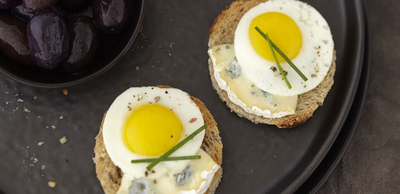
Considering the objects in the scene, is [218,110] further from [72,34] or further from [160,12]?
[72,34]

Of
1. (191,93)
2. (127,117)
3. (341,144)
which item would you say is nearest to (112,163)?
(127,117)

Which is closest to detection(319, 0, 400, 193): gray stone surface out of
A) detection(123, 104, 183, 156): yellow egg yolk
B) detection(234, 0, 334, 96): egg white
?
detection(234, 0, 334, 96): egg white

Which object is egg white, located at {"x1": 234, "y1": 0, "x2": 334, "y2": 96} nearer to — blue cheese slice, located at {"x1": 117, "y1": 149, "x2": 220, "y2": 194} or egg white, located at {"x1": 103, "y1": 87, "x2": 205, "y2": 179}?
egg white, located at {"x1": 103, "y1": 87, "x2": 205, "y2": 179}

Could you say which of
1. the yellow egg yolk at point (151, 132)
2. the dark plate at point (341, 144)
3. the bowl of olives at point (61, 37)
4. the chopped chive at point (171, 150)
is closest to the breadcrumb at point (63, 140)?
the bowl of olives at point (61, 37)

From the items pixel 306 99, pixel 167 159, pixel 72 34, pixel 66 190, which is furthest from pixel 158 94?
pixel 306 99

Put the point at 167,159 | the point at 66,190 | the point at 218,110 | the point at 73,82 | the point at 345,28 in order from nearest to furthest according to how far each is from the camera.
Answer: the point at 167,159, the point at 73,82, the point at 66,190, the point at 218,110, the point at 345,28

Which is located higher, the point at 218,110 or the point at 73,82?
the point at 73,82

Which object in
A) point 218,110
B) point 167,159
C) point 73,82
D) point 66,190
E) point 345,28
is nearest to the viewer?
point 167,159
